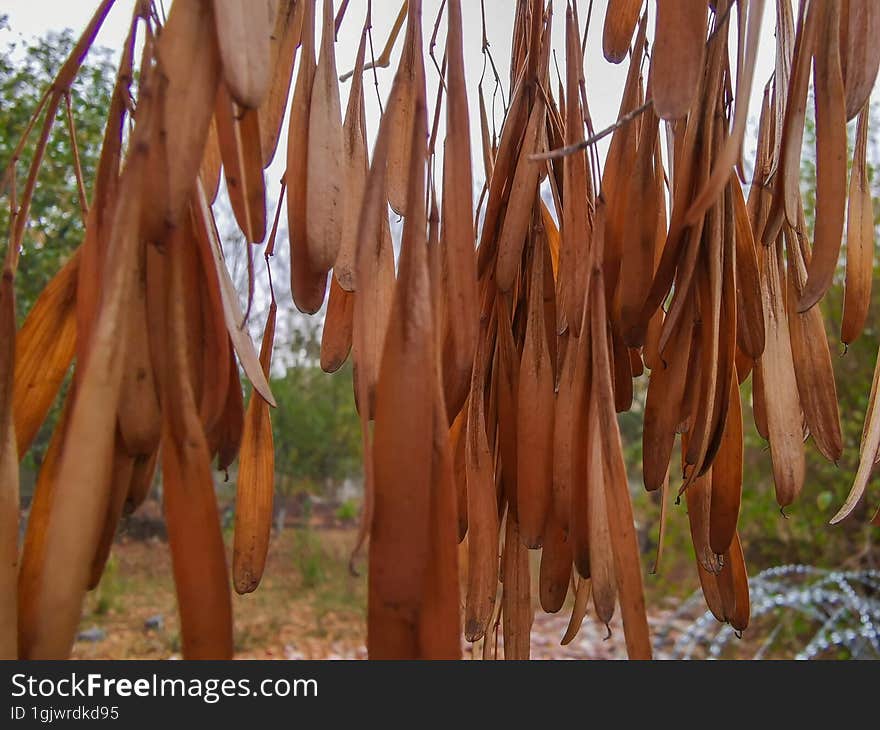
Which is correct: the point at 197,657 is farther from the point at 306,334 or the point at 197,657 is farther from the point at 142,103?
the point at 306,334

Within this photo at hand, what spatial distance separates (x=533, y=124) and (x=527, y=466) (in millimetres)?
241

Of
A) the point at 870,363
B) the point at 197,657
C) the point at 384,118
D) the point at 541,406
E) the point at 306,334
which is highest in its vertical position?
the point at 306,334

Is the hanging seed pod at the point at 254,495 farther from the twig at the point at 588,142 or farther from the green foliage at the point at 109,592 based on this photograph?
the green foliage at the point at 109,592

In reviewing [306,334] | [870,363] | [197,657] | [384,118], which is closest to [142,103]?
[384,118]

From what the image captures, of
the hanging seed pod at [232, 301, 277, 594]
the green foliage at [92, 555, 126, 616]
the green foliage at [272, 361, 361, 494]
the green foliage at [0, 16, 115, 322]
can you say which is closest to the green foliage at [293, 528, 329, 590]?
the green foliage at [272, 361, 361, 494]

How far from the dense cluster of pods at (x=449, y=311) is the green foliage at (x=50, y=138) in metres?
1.86

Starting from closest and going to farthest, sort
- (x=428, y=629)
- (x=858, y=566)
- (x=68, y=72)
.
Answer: (x=428, y=629), (x=68, y=72), (x=858, y=566)

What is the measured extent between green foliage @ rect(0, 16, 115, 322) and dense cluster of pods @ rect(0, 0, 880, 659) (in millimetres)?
1860

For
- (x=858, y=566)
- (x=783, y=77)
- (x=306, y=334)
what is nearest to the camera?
(x=783, y=77)

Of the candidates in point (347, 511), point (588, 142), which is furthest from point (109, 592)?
point (588, 142)

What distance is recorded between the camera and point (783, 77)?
1.68ft

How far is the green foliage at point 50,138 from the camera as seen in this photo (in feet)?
7.02

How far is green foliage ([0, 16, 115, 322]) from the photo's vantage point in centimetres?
214

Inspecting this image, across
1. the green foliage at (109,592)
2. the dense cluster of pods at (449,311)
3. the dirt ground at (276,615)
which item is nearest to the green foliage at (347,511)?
the dirt ground at (276,615)
